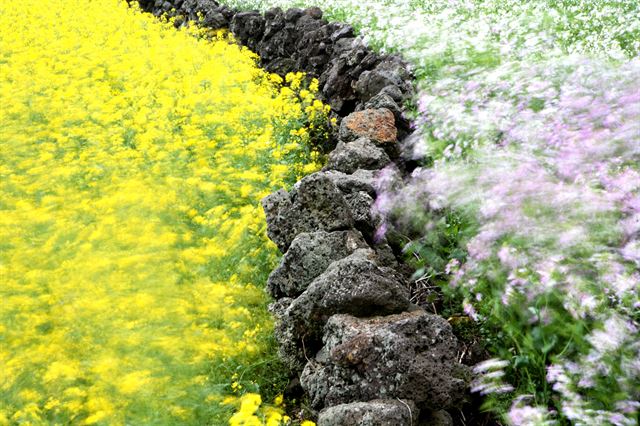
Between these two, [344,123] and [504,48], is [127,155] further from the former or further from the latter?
[504,48]

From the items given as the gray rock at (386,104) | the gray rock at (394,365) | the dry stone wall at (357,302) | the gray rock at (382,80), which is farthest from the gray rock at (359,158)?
the gray rock at (394,365)

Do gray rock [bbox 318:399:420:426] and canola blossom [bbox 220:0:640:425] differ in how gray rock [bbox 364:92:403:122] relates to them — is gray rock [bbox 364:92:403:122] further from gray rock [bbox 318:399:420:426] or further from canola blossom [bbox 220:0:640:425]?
gray rock [bbox 318:399:420:426]

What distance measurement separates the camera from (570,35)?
806cm

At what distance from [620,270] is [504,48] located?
4982 mm

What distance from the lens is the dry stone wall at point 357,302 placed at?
3.28 metres

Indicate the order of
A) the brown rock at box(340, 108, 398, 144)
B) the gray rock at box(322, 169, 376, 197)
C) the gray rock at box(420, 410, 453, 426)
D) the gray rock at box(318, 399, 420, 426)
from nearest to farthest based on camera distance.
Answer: the gray rock at box(318, 399, 420, 426)
the gray rock at box(420, 410, 453, 426)
the gray rock at box(322, 169, 376, 197)
the brown rock at box(340, 108, 398, 144)

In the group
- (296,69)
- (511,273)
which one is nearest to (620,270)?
(511,273)

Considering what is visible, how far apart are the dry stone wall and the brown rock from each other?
0.04 feet

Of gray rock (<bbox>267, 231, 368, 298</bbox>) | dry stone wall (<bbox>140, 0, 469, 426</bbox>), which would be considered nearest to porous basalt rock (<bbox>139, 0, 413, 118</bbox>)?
dry stone wall (<bbox>140, 0, 469, 426</bbox>)

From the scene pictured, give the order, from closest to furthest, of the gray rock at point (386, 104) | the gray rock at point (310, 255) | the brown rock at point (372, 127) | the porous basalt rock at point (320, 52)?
1. the gray rock at point (310, 255)
2. the brown rock at point (372, 127)
3. the gray rock at point (386, 104)
4. the porous basalt rock at point (320, 52)

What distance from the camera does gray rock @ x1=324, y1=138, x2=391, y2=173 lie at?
19.9 ft

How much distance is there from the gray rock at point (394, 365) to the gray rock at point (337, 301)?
0.68ft

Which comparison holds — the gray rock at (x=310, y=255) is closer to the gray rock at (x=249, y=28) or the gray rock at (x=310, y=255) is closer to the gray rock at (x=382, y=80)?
the gray rock at (x=382, y=80)

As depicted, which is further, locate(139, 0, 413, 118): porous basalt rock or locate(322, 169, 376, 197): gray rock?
locate(139, 0, 413, 118): porous basalt rock
